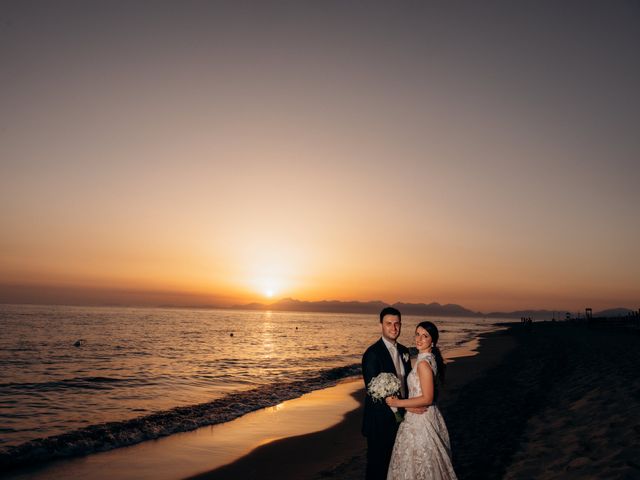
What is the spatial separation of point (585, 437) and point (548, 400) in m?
5.20

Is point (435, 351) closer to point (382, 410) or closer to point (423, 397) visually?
A: point (423, 397)

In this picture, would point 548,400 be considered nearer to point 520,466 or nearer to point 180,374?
point 520,466

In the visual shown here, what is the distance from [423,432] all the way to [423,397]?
572 millimetres

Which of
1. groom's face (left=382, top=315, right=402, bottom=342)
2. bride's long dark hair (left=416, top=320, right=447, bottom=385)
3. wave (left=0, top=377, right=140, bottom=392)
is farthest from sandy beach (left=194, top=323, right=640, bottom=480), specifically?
wave (left=0, top=377, right=140, bottom=392)

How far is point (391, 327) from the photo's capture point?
5.38 m

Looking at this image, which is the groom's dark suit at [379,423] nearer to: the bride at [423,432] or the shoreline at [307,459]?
the bride at [423,432]

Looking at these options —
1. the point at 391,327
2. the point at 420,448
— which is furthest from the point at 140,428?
the point at 391,327

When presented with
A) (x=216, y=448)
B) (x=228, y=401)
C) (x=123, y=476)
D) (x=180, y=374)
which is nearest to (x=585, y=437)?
(x=216, y=448)

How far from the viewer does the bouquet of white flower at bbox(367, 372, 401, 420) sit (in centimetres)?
507

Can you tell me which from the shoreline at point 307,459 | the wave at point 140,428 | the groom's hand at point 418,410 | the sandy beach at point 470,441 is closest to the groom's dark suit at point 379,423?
the groom's hand at point 418,410

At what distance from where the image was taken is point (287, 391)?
837 inches

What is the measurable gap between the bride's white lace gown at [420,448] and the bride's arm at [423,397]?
0.11 m

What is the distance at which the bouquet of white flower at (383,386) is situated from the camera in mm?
5070

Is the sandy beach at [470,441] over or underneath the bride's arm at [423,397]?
underneath
